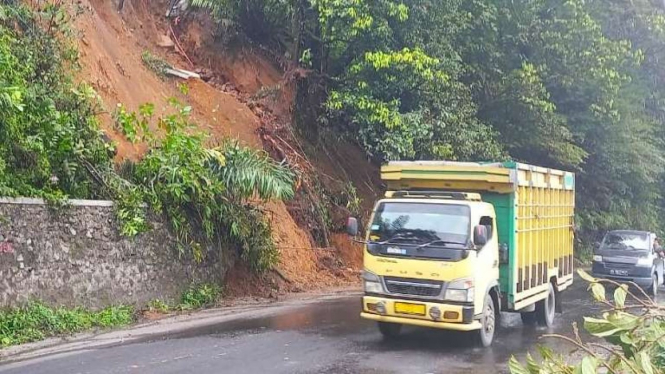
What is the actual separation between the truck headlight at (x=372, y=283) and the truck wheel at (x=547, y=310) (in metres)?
4.09

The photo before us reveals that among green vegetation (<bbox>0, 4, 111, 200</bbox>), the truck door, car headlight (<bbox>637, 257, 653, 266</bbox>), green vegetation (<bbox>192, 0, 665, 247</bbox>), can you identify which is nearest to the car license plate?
green vegetation (<bbox>0, 4, 111, 200</bbox>)

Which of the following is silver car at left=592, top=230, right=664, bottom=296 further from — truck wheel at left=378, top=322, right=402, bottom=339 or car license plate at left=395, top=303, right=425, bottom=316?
car license plate at left=395, top=303, right=425, bottom=316

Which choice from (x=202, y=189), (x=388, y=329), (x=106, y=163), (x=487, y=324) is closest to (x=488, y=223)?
(x=487, y=324)

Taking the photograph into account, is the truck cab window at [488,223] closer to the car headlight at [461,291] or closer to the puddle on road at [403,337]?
the car headlight at [461,291]

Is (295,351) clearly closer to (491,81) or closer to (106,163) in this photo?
(106,163)

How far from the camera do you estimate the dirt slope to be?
17.0 meters

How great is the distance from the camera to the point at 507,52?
24.0m

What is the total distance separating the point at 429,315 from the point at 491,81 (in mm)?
15062

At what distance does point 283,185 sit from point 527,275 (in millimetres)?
5412

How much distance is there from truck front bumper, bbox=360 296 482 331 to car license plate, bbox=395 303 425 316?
3 centimetres

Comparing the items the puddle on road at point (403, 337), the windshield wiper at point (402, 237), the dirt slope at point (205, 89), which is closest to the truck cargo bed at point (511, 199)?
the puddle on road at point (403, 337)

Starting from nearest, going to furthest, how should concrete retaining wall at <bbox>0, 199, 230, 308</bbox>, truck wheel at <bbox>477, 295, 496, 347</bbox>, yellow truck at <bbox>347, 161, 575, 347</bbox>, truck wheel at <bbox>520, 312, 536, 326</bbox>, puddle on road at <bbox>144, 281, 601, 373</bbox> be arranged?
puddle on road at <bbox>144, 281, 601, 373</bbox> → yellow truck at <bbox>347, 161, 575, 347</bbox> → truck wheel at <bbox>477, 295, 496, 347</bbox> → concrete retaining wall at <bbox>0, 199, 230, 308</bbox> → truck wheel at <bbox>520, 312, 536, 326</bbox>

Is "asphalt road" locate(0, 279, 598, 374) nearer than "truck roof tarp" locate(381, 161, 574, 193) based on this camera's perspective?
Yes

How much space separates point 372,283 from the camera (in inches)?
410
